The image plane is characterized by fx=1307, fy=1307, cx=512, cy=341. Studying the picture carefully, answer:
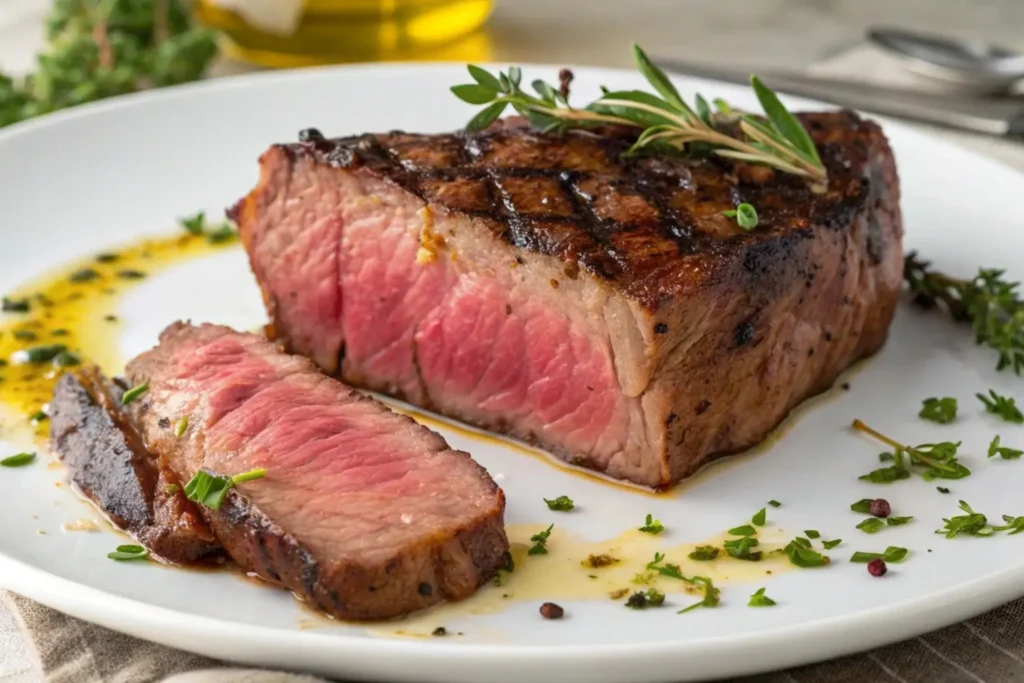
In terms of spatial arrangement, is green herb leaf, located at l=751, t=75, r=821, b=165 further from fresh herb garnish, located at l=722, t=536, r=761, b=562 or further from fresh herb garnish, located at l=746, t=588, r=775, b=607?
fresh herb garnish, located at l=746, t=588, r=775, b=607

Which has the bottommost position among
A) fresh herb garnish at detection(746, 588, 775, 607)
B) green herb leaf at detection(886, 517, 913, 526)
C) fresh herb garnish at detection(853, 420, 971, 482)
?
fresh herb garnish at detection(746, 588, 775, 607)

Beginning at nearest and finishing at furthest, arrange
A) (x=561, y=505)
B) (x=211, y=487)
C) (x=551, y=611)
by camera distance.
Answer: (x=551, y=611), (x=211, y=487), (x=561, y=505)

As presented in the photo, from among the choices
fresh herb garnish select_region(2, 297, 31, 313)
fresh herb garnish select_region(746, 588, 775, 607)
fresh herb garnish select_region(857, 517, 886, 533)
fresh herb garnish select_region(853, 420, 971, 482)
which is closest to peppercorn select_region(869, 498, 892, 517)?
fresh herb garnish select_region(857, 517, 886, 533)

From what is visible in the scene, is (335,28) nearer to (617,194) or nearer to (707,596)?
(617,194)

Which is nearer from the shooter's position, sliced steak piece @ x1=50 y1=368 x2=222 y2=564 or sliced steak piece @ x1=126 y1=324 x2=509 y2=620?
sliced steak piece @ x1=126 y1=324 x2=509 y2=620

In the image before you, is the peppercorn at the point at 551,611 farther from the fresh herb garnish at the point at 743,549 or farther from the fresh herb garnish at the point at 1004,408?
the fresh herb garnish at the point at 1004,408

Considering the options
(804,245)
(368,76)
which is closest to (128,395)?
(804,245)

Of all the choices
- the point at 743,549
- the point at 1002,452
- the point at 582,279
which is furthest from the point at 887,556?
the point at 582,279
